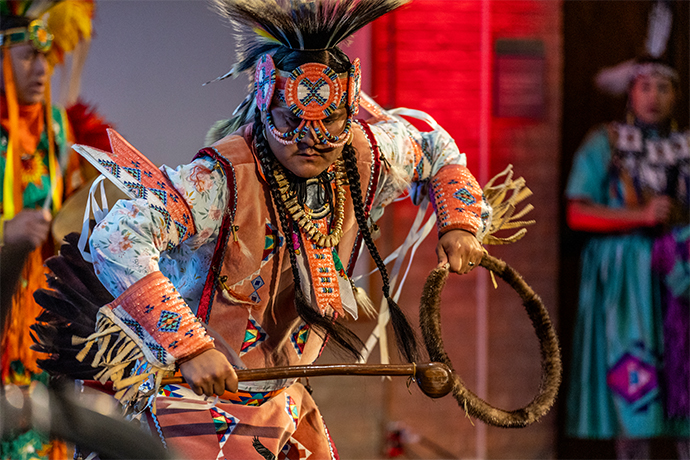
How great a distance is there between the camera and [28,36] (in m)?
3.37

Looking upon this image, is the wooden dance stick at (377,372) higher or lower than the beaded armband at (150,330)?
lower

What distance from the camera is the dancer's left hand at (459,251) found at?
6.88 ft

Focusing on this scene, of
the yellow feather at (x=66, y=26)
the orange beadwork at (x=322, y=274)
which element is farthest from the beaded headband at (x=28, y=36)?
the orange beadwork at (x=322, y=274)

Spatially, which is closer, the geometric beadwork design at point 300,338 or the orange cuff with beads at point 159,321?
the orange cuff with beads at point 159,321

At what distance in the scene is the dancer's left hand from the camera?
210 centimetres

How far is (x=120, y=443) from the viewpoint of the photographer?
112cm

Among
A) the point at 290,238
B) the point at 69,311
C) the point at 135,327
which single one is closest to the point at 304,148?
the point at 290,238

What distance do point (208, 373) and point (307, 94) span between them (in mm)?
722

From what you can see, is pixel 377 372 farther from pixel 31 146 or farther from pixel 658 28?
pixel 658 28

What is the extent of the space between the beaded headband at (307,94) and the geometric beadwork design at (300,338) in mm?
542

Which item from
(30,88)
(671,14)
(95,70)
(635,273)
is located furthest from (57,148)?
(671,14)

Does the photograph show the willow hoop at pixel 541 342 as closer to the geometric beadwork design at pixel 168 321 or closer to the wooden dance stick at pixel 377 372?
the wooden dance stick at pixel 377 372

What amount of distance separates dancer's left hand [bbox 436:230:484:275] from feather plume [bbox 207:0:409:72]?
0.62 meters

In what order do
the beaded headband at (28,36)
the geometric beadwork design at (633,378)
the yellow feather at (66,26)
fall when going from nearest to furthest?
the beaded headband at (28,36) < the yellow feather at (66,26) < the geometric beadwork design at (633,378)
